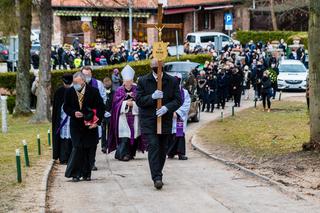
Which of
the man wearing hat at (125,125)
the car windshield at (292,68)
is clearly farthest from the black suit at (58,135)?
the car windshield at (292,68)

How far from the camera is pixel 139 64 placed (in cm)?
4019

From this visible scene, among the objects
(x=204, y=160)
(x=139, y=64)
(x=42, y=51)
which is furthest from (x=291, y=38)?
(x=204, y=160)

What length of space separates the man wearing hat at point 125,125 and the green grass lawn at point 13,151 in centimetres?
149

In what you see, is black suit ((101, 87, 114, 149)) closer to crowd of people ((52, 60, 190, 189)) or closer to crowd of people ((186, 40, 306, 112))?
crowd of people ((52, 60, 190, 189))

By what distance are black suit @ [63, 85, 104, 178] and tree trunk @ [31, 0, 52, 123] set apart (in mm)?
15065

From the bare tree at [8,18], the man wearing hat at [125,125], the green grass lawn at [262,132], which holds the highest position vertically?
the bare tree at [8,18]

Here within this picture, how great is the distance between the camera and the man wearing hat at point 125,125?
17219mm

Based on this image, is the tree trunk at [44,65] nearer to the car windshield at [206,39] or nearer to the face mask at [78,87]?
the face mask at [78,87]

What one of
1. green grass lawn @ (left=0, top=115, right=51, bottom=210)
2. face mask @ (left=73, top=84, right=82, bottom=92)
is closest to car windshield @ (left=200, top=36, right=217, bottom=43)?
green grass lawn @ (left=0, top=115, right=51, bottom=210)

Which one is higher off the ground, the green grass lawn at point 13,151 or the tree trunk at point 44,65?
the tree trunk at point 44,65

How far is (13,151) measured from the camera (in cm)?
1919

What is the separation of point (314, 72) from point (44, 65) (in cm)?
1509

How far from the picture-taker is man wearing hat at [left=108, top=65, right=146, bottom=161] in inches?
678

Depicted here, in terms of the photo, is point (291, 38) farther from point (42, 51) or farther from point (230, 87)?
point (42, 51)
